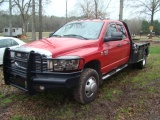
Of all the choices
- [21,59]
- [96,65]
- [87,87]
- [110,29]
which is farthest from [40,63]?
[110,29]

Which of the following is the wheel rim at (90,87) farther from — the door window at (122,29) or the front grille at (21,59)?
the door window at (122,29)

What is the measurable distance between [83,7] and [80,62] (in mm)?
24111

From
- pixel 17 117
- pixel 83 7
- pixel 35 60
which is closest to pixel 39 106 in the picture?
pixel 17 117

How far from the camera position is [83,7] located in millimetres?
26188

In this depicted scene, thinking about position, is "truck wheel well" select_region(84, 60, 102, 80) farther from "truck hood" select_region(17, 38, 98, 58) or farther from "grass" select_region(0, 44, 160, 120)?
"grass" select_region(0, 44, 160, 120)

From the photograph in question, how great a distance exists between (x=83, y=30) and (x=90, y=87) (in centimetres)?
162

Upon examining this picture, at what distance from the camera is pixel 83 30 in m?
4.68

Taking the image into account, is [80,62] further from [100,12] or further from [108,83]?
[100,12]

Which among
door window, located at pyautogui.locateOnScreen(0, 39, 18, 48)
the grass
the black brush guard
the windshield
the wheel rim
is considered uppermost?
the windshield

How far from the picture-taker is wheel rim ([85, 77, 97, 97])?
3.81 m

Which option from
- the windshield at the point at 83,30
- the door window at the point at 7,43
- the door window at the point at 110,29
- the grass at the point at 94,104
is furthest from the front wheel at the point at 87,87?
the door window at the point at 7,43

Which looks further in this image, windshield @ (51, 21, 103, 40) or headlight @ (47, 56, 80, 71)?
windshield @ (51, 21, 103, 40)

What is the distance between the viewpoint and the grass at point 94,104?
3486 millimetres

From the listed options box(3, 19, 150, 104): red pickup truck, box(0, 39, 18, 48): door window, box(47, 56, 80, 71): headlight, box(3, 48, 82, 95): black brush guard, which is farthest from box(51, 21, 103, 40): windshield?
box(0, 39, 18, 48): door window
